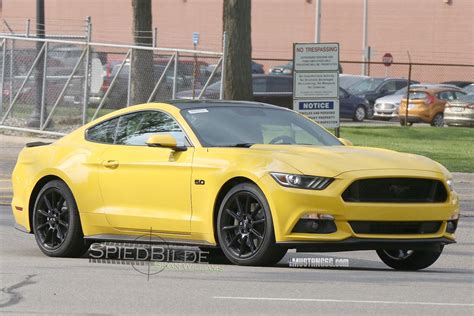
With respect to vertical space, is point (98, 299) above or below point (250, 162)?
below

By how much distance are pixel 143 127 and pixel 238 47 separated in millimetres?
15023

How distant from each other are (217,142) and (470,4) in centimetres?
5528

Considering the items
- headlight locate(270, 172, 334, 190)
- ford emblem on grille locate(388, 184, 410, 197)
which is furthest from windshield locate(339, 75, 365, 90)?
headlight locate(270, 172, 334, 190)

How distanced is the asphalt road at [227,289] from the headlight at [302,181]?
A: 665 millimetres

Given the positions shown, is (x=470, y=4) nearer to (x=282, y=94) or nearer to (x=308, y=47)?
(x=282, y=94)

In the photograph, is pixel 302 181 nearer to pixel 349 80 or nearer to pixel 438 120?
pixel 438 120

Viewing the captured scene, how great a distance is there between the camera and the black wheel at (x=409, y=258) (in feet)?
34.6

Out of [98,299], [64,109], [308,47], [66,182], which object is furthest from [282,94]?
[98,299]

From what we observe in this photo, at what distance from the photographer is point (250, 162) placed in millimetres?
9906

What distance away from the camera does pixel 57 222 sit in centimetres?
1105

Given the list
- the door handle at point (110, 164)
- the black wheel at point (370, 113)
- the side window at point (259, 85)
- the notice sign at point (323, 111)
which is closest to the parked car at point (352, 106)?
the black wheel at point (370, 113)

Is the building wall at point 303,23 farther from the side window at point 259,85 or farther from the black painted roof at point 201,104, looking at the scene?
the black painted roof at point 201,104

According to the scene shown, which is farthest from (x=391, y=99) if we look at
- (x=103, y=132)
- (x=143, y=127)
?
(x=143, y=127)

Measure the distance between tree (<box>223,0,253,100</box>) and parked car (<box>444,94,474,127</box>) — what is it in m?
13.6
